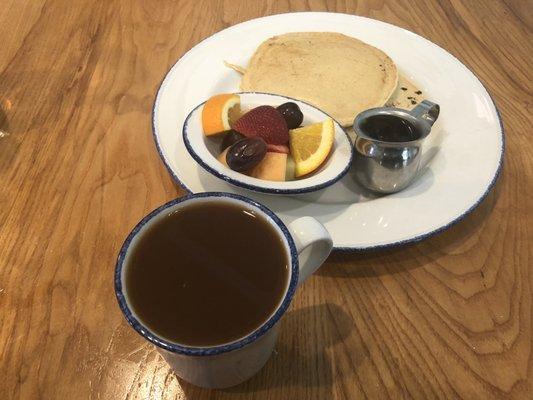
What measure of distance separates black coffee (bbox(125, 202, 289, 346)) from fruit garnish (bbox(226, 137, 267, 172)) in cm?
31

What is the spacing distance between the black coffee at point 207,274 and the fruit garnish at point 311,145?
422mm

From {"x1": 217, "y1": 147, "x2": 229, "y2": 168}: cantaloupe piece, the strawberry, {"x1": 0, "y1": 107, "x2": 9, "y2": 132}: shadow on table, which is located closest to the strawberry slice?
the strawberry

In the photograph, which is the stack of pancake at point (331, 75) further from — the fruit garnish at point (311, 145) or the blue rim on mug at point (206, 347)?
the blue rim on mug at point (206, 347)

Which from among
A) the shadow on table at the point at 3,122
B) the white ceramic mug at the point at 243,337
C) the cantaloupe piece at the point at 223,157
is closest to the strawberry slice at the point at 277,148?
the cantaloupe piece at the point at 223,157

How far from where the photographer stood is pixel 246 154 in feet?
3.63

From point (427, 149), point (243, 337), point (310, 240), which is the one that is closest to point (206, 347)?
point (243, 337)


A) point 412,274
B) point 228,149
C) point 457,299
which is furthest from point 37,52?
point 457,299

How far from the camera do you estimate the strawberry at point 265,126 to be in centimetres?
120

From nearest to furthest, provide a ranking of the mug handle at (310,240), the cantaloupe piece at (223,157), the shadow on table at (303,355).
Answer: the mug handle at (310,240) → the shadow on table at (303,355) → the cantaloupe piece at (223,157)

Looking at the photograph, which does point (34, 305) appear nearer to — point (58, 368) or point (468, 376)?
point (58, 368)

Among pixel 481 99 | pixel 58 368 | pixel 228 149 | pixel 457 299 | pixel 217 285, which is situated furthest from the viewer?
pixel 481 99

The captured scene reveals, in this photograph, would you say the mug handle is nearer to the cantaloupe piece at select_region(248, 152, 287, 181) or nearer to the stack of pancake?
the cantaloupe piece at select_region(248, 152, 287, 181)

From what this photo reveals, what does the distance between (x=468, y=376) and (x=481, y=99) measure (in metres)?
0.91

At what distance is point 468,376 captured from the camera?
891mm
